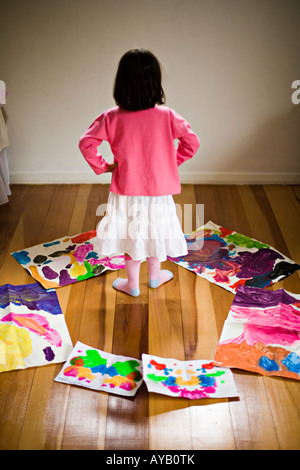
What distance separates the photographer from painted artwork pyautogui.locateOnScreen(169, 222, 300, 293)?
184cm

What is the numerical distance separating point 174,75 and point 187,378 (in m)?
1.50

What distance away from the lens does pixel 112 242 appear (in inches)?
63.9

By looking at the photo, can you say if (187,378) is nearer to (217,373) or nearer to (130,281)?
(217,373)

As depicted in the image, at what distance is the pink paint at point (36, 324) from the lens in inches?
61.3

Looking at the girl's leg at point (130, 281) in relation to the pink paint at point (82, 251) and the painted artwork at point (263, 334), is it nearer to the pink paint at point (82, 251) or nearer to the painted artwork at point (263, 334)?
the pink paint at point (82, 251)

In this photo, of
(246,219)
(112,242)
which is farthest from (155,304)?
(246,219)

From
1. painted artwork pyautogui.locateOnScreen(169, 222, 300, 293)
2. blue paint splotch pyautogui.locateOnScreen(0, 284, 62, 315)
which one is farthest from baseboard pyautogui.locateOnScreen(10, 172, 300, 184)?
blue paint splotch pyautogui.locateOnScreen(0, 284, 62, 315)

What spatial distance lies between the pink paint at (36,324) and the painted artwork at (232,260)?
0.62 meters

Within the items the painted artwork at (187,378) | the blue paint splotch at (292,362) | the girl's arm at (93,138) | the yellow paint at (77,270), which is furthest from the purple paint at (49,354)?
the blue paint splotch at (292,362)

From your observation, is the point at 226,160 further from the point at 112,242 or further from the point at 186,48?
the point at 112,242

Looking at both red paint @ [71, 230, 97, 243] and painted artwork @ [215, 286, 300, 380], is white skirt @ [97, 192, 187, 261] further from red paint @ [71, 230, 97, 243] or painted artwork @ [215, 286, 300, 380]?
red paint @ [71, 230, 97, 243]

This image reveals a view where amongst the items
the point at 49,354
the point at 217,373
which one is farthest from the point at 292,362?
the point at 49,354

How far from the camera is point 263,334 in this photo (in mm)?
1565

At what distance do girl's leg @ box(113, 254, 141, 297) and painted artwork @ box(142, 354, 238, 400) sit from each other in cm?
33
